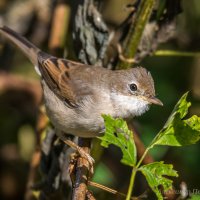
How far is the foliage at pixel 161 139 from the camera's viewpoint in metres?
2.64

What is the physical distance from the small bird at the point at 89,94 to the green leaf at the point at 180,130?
1.15 metres

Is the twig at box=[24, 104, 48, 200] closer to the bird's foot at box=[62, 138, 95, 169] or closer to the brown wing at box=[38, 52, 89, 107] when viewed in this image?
the brown wing at box=[38, 52, 89, 107]

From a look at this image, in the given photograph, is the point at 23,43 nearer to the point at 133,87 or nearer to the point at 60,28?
the point at 60,28

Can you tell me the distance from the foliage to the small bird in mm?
1154

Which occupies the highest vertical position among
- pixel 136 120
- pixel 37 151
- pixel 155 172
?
A: pixel 155 172

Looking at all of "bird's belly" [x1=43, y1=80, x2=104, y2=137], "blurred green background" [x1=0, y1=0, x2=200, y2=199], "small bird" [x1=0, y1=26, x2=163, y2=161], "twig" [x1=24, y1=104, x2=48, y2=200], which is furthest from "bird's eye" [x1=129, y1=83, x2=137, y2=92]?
"twig" [x1=24, y1=104, x2=48, y2=200]

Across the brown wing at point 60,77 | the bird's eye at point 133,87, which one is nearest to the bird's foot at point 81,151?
the brown wing at point 60,77

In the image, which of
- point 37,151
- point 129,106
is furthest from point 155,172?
point 37,151

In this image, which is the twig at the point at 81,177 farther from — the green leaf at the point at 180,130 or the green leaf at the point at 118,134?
the green leaf at the point at 180,130

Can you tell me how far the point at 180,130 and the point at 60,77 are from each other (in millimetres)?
2006

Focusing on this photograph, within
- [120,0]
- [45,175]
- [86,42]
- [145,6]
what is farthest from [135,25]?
[120,0]

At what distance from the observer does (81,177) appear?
10.8ft

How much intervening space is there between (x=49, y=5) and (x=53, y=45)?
98 centimetres

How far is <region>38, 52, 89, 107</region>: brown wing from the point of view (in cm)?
436
